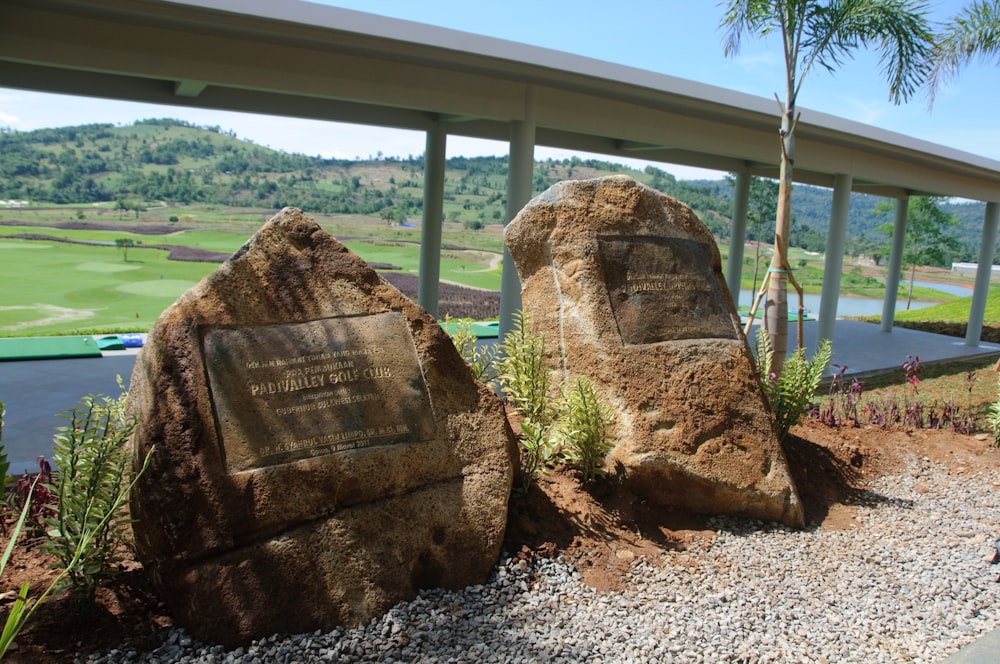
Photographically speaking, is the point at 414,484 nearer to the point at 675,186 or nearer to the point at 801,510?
the point at 801,510

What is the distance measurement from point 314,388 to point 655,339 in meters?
2.53

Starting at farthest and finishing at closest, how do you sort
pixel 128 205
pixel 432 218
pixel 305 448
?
pixel 128 205 < pixel 432 218 < pixel 305 448

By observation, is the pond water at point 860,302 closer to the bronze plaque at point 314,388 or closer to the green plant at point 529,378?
the green plant at point 529,378

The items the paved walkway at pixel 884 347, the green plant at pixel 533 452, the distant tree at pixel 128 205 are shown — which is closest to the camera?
the green plant at pixel 533 452

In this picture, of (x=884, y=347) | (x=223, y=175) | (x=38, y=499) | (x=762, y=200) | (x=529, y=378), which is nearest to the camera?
(x=38, y=499)

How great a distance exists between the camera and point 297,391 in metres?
3.60

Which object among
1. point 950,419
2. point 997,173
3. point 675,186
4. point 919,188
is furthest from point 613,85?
point 675,186

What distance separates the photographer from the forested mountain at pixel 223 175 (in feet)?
53.6

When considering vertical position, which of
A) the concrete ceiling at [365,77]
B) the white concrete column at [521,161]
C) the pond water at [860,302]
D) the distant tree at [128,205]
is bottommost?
the pond water at [860,302]

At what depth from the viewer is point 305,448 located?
3.49m

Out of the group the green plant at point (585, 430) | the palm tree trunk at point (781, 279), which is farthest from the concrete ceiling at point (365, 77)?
the green plant at point (585, 430)

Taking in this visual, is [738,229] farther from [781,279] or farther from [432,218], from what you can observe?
[781,279]

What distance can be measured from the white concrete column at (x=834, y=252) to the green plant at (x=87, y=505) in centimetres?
1304

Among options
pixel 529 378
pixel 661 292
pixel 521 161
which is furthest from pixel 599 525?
pixel 521 161
